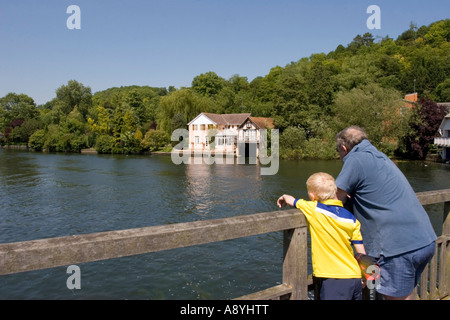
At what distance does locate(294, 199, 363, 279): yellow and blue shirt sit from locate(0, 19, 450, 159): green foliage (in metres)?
50.9

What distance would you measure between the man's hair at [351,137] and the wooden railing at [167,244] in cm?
83

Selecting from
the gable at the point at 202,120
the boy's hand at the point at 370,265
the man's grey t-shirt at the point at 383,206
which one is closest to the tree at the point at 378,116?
the gable at the point at 202,120

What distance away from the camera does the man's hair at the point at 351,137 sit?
324cm

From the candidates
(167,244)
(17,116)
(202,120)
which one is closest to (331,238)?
(167,244)

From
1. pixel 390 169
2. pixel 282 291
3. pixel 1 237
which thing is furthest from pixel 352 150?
pixel 1 237

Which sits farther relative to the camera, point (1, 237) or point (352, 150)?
point (1, 237)

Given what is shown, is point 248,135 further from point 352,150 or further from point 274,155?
point 352,150

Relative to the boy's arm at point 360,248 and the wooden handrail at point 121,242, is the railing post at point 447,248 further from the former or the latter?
the wooden handrail at point 121,242

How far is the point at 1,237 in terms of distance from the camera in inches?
610

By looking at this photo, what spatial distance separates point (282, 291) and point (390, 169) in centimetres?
135

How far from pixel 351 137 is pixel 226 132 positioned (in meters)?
65.1

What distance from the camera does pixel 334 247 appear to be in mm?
2959

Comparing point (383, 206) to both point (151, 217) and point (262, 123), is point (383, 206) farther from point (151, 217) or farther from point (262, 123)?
point (262, 123)
